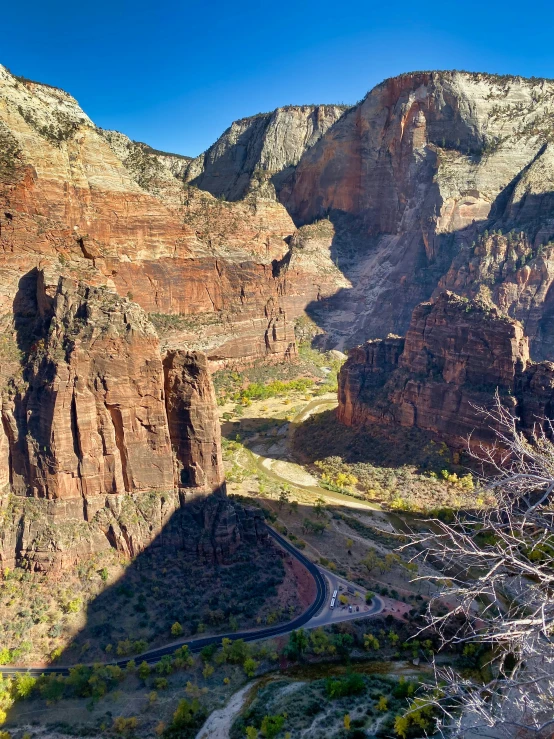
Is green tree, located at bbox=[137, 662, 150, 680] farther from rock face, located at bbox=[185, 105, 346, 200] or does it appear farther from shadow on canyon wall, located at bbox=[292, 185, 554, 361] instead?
rock face, located at bbox=[185, 105, 346, 200]

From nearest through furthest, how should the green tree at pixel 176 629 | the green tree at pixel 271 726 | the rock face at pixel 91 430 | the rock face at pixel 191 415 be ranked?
the green tree at pixel 271 726 → the green tree at pixel 176 629 → the rock face at pixel 91 430 → the rock face at pixel 191 415

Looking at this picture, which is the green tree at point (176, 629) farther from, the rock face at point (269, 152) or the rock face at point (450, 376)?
the rock face at point (269, 152)

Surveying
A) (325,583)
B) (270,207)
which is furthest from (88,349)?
(270,207)

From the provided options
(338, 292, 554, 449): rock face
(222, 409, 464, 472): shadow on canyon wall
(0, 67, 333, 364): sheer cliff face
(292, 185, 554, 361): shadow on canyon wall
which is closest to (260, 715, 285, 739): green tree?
(338, 292, 554, 449): rock face

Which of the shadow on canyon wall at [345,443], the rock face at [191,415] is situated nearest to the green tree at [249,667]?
the rock face at [191,415]

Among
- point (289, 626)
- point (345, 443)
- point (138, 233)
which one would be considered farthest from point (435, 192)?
point (289, 626)

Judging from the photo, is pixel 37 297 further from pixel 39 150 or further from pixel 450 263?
pixel 450 263
